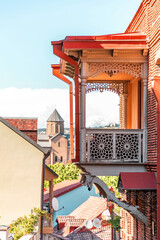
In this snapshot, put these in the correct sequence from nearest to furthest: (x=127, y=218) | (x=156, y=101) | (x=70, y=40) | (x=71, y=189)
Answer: (x=156, y=101) → (x=70, y=40) → (x=127, y=218) → (x=71, y=189)

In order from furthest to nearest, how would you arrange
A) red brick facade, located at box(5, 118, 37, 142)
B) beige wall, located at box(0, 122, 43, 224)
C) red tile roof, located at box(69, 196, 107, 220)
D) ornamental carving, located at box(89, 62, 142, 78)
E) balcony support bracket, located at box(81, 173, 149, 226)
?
red tile roof, located at box(69, 196, 107, 220)
red brick facade, located at box(5, 118, 37, 142)
beige wall, located at box(0, 122, 43, 224)
ornamental carving, located at box(89, 62, 142, 78)
balcony support bracket, located at box(81, 173, 149, 226)

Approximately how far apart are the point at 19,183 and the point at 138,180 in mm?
3777

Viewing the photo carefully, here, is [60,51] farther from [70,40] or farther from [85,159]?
[85,159]

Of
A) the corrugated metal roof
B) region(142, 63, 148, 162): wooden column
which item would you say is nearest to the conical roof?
region(142, 63, 148, 162): wooden column

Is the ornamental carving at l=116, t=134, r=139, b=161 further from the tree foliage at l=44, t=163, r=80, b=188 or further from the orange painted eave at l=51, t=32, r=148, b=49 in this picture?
the tree foliage at l=44, t=163, r=80, b=188

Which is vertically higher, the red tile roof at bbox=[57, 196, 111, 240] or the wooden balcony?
the wooden balcony

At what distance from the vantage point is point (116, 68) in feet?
39.9

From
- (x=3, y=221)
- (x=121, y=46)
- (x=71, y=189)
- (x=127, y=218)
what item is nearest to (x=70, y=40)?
(x=121, y=46)

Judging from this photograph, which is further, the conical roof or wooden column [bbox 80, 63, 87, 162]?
the conical roof

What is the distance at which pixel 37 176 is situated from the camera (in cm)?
1336

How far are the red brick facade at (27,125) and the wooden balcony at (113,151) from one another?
3725 millimetres

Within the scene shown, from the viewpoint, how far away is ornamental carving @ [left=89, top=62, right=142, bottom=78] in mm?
12055

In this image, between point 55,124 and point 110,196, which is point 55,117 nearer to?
point 55,124

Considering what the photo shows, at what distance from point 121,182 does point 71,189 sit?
2944 centimetres
